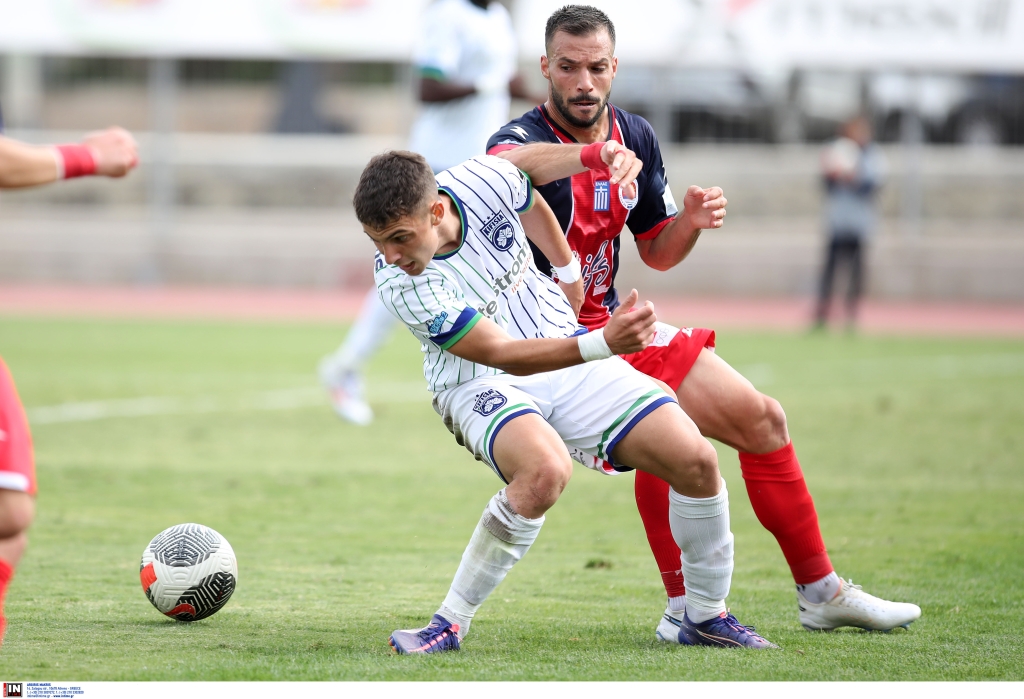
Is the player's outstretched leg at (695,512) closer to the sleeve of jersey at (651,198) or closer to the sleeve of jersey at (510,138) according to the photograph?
the sleeve of jersey at (651,198)

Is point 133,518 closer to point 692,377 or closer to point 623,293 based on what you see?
point 692,377

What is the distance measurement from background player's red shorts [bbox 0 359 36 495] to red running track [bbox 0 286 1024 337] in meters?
14.4

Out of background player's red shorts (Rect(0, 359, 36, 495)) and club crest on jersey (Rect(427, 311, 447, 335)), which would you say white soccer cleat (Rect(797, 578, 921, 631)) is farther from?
background player's red shorts (Rect(0, 359, 36, 495))

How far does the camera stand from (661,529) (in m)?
4.84

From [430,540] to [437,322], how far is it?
7.98 ft

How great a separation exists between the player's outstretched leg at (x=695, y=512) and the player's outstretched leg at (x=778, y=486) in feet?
1.03

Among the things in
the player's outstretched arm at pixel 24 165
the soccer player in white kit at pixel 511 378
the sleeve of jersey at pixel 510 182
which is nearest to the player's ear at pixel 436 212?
the soccer player in white kit at pixel 511 378

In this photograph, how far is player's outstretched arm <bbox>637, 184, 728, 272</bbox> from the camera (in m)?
4.66

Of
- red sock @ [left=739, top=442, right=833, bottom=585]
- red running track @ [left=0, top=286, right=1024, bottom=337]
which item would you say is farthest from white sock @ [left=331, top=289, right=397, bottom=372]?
red running track @ [left=0, top=286, right=1024, bottom=337]

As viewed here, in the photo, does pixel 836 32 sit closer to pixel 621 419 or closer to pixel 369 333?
pixel 369 333

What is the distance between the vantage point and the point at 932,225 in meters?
23.1

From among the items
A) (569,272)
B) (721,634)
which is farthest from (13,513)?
(721,634)

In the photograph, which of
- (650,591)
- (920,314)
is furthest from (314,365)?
(920,314)

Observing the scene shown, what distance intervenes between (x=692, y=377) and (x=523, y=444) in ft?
2.75
